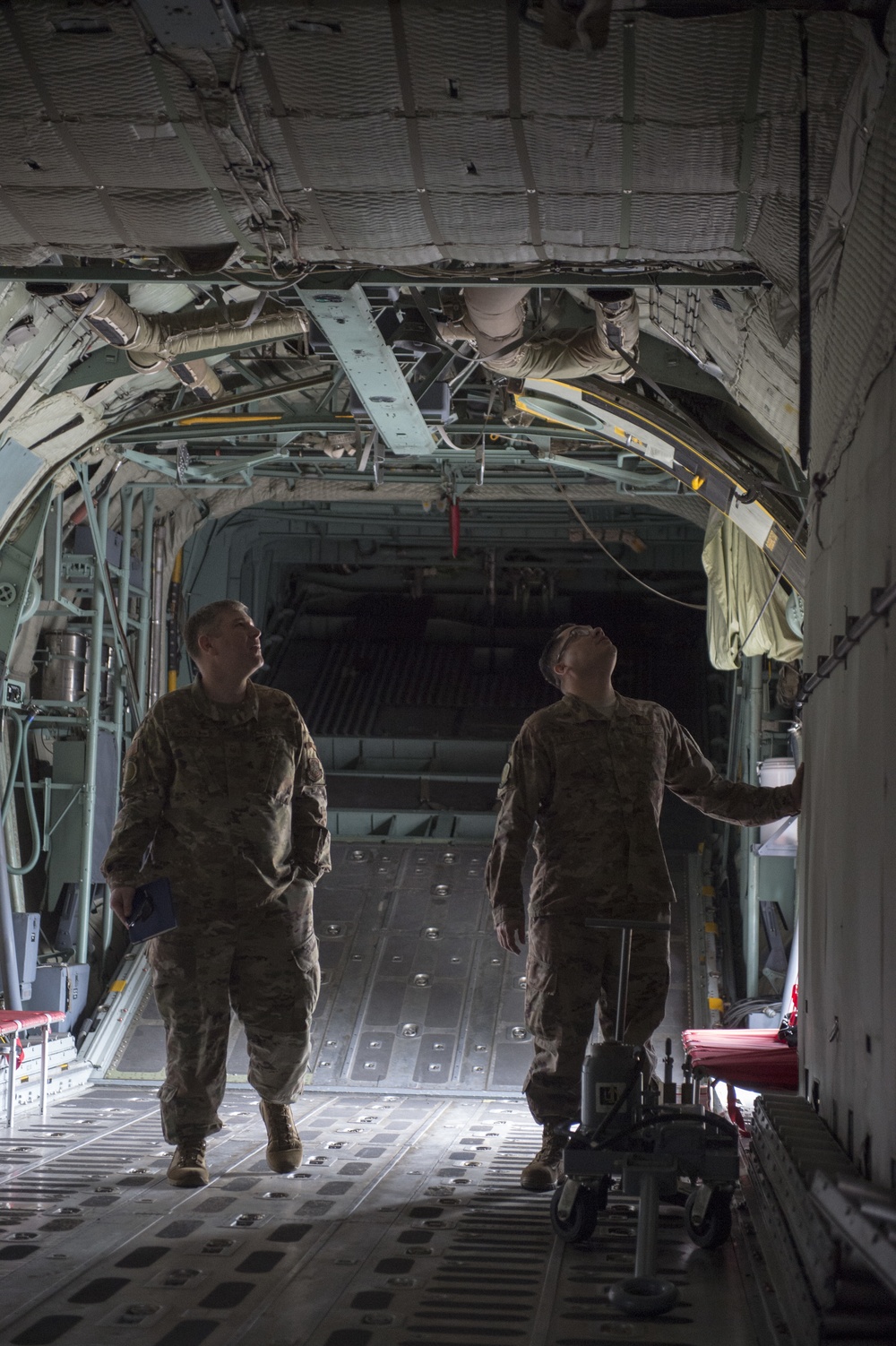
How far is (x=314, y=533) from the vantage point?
12289 millimetres

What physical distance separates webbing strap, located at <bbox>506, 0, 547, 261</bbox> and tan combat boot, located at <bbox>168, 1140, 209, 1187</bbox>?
3.04 meters

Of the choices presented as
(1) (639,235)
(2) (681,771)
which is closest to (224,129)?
(1) (639,235)

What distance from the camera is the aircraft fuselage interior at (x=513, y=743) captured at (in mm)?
2826

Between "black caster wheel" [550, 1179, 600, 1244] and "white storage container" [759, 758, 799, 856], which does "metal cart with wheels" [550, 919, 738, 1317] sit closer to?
"black caster wheel" [550, 1179, 600, 1244]

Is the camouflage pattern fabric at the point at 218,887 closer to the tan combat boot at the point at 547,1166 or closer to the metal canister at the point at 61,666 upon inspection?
the tan combat boot at the point at 547,1166

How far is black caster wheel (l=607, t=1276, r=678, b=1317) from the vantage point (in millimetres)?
2822

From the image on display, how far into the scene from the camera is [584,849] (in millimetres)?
4477

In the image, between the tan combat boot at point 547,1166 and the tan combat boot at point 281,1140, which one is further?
the tan combat boot at point 281,1140

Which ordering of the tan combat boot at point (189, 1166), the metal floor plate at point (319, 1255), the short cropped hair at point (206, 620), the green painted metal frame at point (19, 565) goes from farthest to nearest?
the green painted metal frame at point (19, 565)
the short cropped hair at point (206, 620)
the tan combat boot at point (189, 1166)
the metal floor plate at point (319, 1255)

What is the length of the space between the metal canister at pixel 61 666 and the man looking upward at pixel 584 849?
14.0 ft

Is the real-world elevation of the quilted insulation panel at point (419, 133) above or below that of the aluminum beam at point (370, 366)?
below

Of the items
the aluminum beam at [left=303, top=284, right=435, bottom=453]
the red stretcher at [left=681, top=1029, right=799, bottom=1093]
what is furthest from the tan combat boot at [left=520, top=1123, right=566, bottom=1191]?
the aluminum beam at [left=303, top=284, right=435, bottom=453]

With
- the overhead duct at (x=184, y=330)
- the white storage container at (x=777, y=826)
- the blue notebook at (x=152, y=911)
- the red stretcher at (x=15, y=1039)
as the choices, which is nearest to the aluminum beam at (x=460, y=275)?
the overhead duct at (x=184, y=330)

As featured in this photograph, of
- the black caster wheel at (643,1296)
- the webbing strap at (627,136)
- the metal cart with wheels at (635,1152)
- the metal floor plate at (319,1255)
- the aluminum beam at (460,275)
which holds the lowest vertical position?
the metal floor plate at (319,1255)
